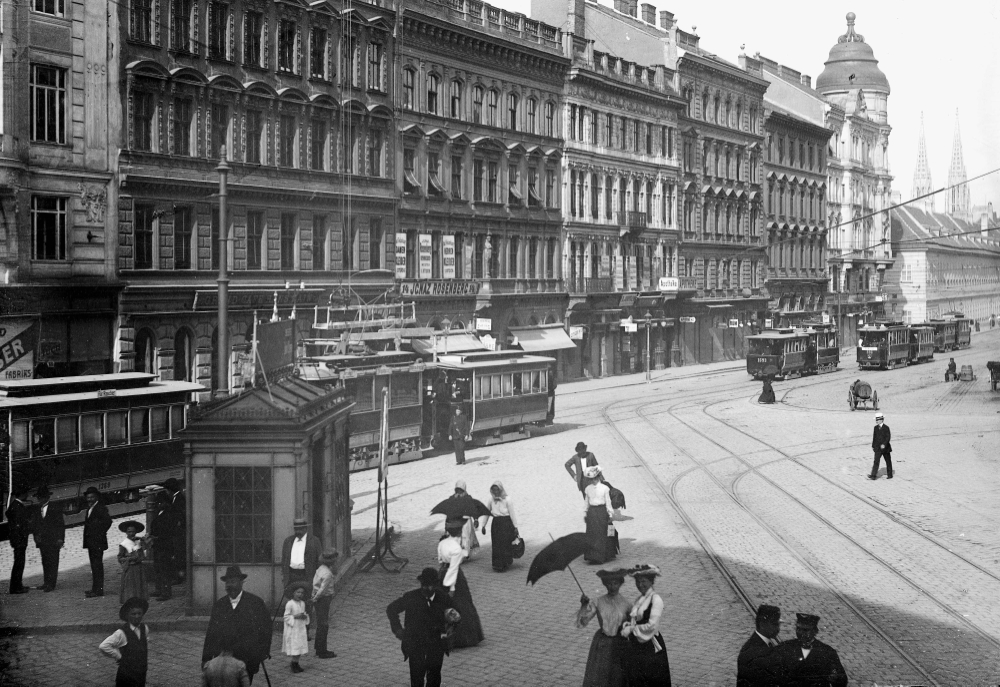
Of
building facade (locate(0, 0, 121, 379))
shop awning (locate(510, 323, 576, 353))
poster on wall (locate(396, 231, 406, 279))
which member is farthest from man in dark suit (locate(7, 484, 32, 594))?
shop awning (locate(510, 323, 576, 353))

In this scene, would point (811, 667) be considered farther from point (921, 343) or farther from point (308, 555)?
point (921, 343)

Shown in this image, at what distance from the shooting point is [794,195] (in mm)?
81812

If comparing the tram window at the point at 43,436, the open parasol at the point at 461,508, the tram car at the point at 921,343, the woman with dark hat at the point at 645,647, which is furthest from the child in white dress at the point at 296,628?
the tram car at the point at 921,343

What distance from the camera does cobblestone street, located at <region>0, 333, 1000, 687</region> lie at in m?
12.4

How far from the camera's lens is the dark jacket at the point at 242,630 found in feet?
34.6

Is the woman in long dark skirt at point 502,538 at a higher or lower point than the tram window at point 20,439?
lower

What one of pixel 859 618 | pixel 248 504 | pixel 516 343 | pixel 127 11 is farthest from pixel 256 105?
pixel 859 618

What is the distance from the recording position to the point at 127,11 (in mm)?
31891

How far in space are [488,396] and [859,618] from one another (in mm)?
18102

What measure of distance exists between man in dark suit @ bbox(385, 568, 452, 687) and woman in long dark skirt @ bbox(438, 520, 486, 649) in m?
1.81

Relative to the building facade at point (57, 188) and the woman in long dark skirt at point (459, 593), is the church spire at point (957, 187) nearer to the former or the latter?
the building facade at point (57, 188)

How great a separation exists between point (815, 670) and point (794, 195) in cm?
7647

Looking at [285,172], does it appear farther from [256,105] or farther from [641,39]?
[641,39]

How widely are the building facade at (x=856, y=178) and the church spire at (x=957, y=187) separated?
11.7 metres
